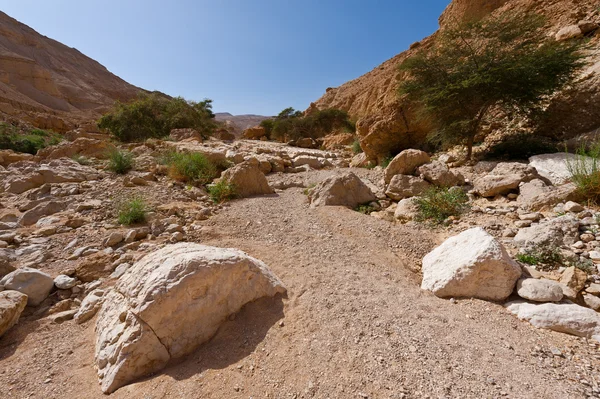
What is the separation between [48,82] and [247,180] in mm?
40464

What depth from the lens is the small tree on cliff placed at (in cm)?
584

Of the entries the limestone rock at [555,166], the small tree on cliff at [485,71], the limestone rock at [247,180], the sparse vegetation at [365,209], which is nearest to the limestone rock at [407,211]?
the sparse vegetation at [365,209]

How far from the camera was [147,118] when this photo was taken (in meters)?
15.0

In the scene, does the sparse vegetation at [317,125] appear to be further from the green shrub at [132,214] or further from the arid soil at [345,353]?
the arid soil at [345,353]

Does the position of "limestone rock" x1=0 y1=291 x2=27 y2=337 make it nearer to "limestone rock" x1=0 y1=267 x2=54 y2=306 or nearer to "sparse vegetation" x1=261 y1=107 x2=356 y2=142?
"limestone rock" x1=0 y1=267 x2=54 y2=306

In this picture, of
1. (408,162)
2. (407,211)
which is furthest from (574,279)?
(408,162)

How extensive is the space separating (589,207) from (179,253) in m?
4.73

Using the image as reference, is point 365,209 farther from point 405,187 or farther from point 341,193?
point 405,187

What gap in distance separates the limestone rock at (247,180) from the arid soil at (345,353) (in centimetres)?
343

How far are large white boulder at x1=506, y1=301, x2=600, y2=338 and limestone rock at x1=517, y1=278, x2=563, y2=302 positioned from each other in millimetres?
64

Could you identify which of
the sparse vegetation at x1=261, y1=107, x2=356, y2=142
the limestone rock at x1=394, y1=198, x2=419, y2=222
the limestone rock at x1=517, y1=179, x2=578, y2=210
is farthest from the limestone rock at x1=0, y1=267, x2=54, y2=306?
the sparse vegetation at x1=261, y1=107, x2=356, y2=142

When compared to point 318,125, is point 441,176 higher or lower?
lower

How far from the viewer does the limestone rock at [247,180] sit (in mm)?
→ 5765

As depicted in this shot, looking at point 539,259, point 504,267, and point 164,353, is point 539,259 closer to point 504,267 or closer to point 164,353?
point 504,267
